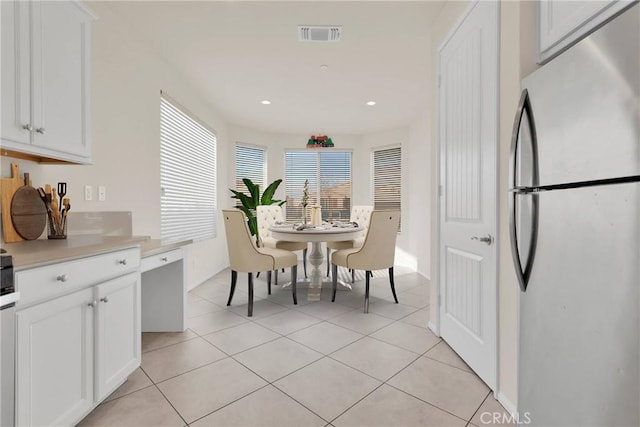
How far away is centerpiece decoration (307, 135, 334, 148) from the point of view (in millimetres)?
6094

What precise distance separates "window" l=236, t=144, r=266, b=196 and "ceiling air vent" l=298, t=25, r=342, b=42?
338 cm

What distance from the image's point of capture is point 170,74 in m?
3.36

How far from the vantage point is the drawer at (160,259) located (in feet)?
6.72

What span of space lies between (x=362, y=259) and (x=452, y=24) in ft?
7.12

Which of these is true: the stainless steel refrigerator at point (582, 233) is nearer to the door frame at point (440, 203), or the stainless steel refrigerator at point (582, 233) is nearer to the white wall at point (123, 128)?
the door frame at point (440, 203)

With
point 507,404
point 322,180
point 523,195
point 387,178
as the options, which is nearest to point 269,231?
point 322,180

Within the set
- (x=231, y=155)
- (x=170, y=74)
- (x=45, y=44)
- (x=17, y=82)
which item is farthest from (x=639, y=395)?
(x=231, y=155)

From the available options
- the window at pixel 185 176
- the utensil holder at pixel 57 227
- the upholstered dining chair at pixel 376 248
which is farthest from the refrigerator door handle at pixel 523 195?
the window at pixel 185 176

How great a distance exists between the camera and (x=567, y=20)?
1217 mm

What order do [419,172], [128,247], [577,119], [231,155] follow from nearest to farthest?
[577,119]
[128,247]
[419,172]
[231,155]

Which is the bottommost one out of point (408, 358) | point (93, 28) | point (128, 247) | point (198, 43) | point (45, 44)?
point (408, 358)

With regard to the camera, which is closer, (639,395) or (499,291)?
(639,395)

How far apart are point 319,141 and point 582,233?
17.8 feet

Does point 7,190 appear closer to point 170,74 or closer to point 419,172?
point 170,74
